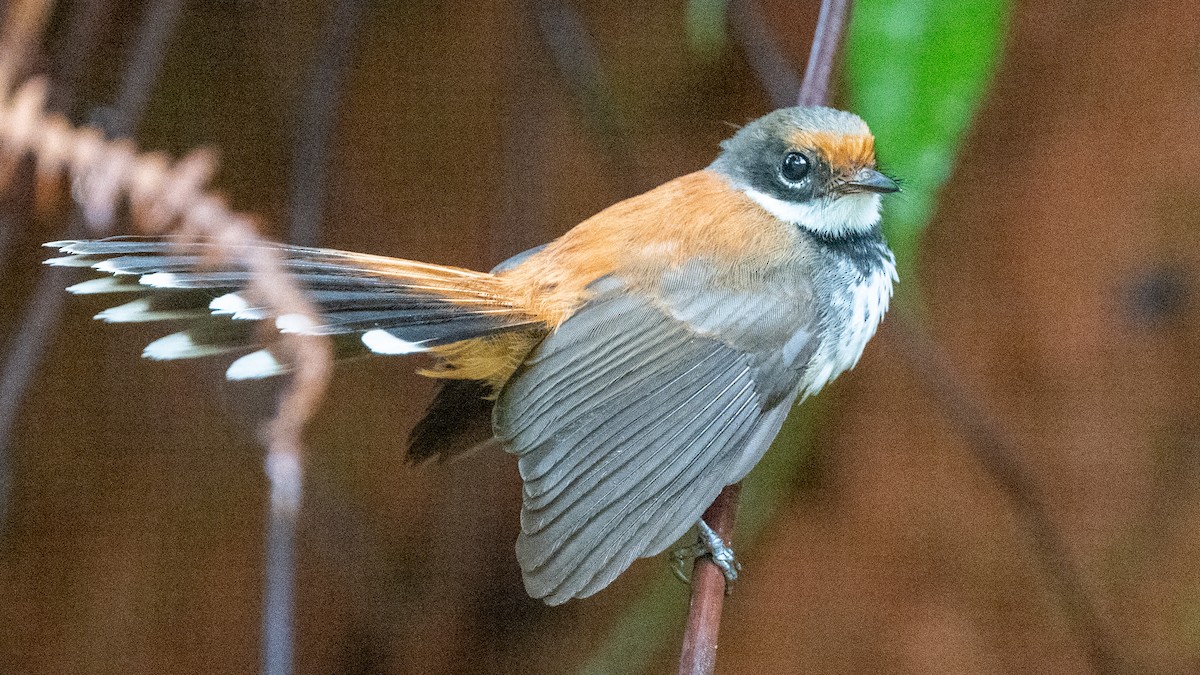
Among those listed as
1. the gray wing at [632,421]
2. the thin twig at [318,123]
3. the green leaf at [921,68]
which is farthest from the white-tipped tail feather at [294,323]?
the green leaf at [921,68]

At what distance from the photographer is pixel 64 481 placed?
2377 mm

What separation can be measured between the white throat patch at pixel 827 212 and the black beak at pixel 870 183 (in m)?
0.05

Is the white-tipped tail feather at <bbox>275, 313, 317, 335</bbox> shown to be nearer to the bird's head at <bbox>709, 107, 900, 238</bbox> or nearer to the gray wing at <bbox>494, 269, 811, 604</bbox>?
the gray wing at <bbox>494, 269, 811, 604</bbox>

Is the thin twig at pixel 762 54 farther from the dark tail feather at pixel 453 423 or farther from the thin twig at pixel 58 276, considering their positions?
the thin twig at pixel 58 276

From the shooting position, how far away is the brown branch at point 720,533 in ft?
4.36

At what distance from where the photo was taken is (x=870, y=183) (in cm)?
190

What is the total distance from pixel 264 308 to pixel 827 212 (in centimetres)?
107

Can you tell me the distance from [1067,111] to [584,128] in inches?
43.3

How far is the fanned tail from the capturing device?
144 cm

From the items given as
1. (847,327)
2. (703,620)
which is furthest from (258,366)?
(847,327)

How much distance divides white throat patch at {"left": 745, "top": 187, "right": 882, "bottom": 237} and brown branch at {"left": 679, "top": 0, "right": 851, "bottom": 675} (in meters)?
0.19

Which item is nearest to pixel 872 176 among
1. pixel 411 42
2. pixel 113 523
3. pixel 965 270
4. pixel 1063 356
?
pixel 965 270

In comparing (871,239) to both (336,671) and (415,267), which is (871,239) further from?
(336,671)

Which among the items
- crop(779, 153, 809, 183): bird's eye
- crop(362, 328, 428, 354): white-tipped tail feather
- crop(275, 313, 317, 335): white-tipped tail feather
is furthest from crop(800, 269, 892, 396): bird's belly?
crop(275, 313, 317, 335): white-tipped tail feather
